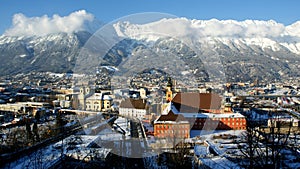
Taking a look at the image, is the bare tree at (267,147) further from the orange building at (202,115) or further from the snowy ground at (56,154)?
the orange building at (202,115)

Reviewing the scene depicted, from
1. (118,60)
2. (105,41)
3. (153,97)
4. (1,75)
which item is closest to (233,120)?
(153,97)

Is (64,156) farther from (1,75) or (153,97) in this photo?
(1,75)

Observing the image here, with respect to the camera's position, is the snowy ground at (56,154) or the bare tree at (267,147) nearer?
the bare tree at (267,147)

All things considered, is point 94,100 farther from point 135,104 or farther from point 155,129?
point 155,129

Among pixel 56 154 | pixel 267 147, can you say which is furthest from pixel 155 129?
pixel 267 147

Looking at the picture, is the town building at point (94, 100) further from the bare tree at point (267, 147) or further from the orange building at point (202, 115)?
the bare tree at point (267, 147)

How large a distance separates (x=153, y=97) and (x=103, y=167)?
781cm

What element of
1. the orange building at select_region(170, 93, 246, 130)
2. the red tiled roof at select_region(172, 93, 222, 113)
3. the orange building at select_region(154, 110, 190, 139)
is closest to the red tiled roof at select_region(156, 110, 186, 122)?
the orange building at select_region(154, 110, 190, 139)

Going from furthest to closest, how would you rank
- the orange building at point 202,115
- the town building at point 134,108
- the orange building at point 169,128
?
1. the town building at point 134,108
2. the orange building at point 202,115
3. the orange building at point 169,128

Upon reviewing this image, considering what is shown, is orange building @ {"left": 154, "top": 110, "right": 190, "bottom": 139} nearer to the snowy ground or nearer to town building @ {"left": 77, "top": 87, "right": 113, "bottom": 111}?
the snowy ground

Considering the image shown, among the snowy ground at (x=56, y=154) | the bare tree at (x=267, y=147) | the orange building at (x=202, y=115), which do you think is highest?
the bare tree at (x=267, y=147)

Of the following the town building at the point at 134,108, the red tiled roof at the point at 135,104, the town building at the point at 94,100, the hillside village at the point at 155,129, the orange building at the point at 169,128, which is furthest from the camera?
the town building at the point at 94,100

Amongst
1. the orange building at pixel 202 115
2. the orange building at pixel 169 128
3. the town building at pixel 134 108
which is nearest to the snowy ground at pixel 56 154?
the orange building at pixel 169 128

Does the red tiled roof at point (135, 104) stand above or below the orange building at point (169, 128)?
above
